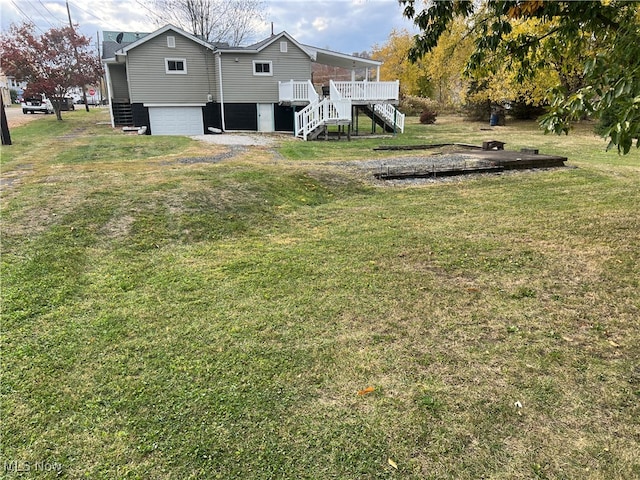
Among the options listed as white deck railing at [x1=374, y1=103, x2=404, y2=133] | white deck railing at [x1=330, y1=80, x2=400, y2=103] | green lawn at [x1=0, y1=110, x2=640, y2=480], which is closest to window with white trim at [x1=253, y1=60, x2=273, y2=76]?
white deck railing at [x1=330, y1=80, x2=400, y2=103]

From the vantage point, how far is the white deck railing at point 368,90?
58.6 feet

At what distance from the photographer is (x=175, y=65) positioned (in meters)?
19.9

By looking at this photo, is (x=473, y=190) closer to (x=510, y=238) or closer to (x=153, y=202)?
(x=510, y=238)

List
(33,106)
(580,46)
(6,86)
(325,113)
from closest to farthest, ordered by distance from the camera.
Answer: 1. (580,46)
2. (325,113)
3. (33,106)
4. (6,86)

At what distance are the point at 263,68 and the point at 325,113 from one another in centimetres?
558

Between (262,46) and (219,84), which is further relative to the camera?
(219,84)

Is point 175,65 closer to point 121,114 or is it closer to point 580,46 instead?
point 121,114

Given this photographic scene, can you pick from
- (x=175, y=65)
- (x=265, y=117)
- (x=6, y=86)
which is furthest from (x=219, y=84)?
(x=6, y=86)

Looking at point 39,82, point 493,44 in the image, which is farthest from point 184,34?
point 493,44

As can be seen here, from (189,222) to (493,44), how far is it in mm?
4196

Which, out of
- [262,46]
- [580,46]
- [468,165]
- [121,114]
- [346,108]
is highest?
[262,46]

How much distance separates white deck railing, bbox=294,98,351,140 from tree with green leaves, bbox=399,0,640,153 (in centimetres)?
1120

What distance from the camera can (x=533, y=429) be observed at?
90.9 inches
